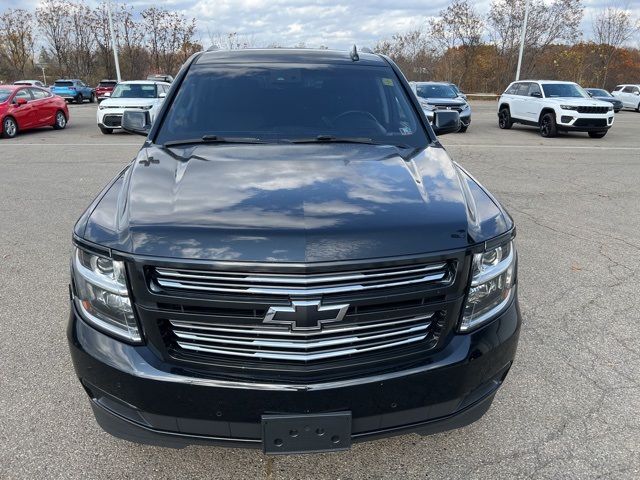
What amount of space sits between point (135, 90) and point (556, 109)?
1386 cm

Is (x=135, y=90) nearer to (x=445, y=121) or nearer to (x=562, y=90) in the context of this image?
(x=562, y=90)

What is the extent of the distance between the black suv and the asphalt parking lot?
469mm

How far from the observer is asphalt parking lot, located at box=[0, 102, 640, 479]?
94.8 inches

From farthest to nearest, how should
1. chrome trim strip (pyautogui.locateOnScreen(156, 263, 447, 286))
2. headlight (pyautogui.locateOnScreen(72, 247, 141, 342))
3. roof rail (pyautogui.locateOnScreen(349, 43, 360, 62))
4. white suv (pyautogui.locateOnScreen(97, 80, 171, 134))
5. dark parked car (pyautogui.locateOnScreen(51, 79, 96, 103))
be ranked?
1. dark parked car (pyautogui.locateOnScreen(51, 79, 96, 103))
2. white suv (pyautogui.locateOnScreen(97, 80, 171, 134))
3. roof rail (pyautogui.locateOnScreen(349, 43, 360, 62))
4. headlight (pyautogui.locateOnScreen(72, 247, 141, 342))
5. chrome trim strip (pyautogui.locateOnScreen(156, 263, 447, 286))

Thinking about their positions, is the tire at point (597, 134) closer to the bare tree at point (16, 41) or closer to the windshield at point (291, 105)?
the windshield at point (291, 105)

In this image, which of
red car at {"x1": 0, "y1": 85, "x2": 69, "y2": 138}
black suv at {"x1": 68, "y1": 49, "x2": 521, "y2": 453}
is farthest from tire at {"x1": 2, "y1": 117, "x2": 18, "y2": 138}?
black suv at {"x1": 68, "y1": 49, "x2": 521, "y2": 453}

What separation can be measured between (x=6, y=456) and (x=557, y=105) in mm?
17526

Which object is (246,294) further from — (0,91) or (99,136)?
(0,91)

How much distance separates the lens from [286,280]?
5.93 ft

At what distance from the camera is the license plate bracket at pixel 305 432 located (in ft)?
6.17

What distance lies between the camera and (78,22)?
1841 inches

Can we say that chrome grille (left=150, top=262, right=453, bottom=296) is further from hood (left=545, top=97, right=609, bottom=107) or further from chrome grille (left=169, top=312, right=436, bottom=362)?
hood (left=545, top=97, right=609, bottom=107)

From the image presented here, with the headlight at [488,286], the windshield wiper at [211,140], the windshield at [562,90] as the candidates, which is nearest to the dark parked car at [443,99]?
the windshield at [562,90]

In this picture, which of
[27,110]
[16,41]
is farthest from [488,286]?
[16,41]
